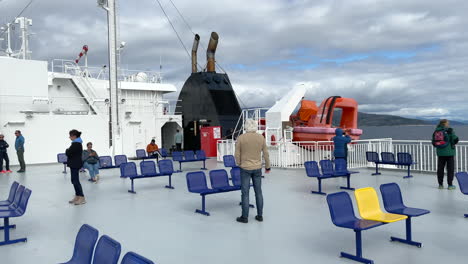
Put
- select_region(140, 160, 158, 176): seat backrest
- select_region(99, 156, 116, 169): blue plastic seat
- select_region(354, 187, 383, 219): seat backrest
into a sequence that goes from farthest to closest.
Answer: select_region(99, 156, 116, 169): blue plastic seat < select_region(140, 160, 158, 176): seat backrest < select_region(354, 187, 383, 219): seat backrest

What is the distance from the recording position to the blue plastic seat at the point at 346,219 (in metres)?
4.44

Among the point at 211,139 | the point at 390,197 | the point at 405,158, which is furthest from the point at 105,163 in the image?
the point at 390,197

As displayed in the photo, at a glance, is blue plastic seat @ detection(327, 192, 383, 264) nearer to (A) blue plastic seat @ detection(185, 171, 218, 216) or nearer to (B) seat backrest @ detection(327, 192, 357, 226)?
(B) seat backrest @ detection(327, 192, 357, 226)

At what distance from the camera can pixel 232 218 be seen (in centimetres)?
672

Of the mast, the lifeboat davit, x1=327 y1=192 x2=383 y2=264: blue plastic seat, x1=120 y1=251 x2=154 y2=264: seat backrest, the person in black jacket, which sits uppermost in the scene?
the mast

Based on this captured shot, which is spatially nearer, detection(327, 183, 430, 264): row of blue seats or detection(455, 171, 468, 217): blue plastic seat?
detection(327, 183, 430, 264): row of blue seats

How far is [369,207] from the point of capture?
191 inches

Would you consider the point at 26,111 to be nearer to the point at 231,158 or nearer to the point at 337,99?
the point at 231,158

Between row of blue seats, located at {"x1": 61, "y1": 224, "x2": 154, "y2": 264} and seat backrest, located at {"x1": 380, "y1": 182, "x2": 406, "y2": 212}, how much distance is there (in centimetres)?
356

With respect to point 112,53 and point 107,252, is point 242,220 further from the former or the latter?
point 112,53

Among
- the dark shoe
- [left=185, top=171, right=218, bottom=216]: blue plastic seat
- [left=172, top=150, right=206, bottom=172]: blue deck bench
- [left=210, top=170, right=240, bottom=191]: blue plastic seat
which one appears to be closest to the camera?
the dark shoe

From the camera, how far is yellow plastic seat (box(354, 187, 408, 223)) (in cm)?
467

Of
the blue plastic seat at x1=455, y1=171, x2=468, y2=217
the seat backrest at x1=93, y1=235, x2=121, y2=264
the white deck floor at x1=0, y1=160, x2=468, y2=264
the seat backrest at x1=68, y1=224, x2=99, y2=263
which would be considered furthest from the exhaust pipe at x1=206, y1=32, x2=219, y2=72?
the seat backrest at x1=93, y1=235, x2=121, y2=264

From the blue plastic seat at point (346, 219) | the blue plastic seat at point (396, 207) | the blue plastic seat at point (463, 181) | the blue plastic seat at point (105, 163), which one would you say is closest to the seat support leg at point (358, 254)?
the blue plastic seat at point (346, 219)
